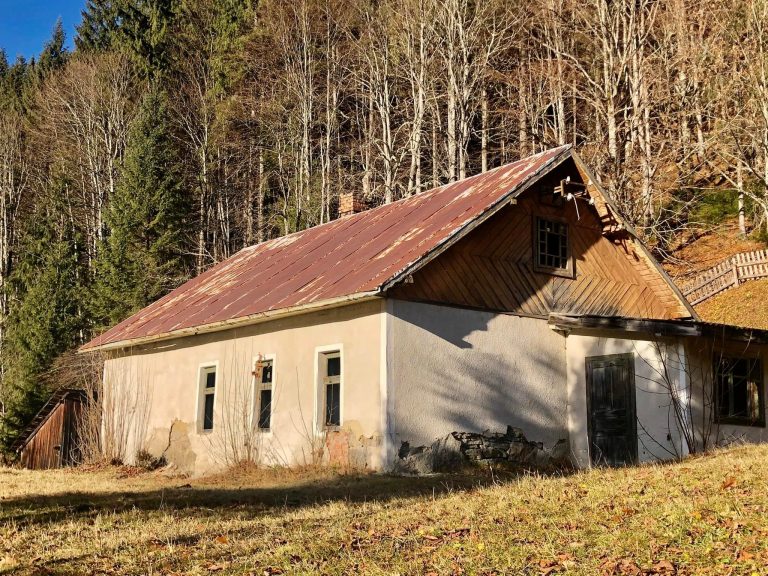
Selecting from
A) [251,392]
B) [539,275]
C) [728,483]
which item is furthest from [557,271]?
[728,483]

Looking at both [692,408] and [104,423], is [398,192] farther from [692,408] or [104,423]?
[692,408]

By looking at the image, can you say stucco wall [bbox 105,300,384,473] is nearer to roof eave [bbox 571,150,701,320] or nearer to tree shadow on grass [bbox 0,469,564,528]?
tree shadow on grass [bbox 0,469,564,528]

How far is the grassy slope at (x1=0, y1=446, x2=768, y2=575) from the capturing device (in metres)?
7.72

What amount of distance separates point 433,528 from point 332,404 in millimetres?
8333

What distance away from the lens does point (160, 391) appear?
22.2 m

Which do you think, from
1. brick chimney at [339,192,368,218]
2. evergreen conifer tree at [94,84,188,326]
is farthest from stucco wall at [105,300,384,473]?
evergreen conifer tree at [94,84,188,326]

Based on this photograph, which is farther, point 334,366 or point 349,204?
point 349,204

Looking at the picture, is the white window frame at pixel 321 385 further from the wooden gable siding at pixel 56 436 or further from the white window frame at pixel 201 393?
the wooden gable siding at pixel 56 436

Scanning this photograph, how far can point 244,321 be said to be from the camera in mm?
18766

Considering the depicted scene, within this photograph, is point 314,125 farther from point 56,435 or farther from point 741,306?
point 741,306

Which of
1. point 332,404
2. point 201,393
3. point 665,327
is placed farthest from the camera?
point 201,393

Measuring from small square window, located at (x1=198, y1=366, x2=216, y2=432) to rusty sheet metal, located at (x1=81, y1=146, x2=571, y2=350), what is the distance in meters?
1.20

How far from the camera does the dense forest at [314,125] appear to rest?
3288cm

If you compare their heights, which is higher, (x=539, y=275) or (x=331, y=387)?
(x=539, y=275)
